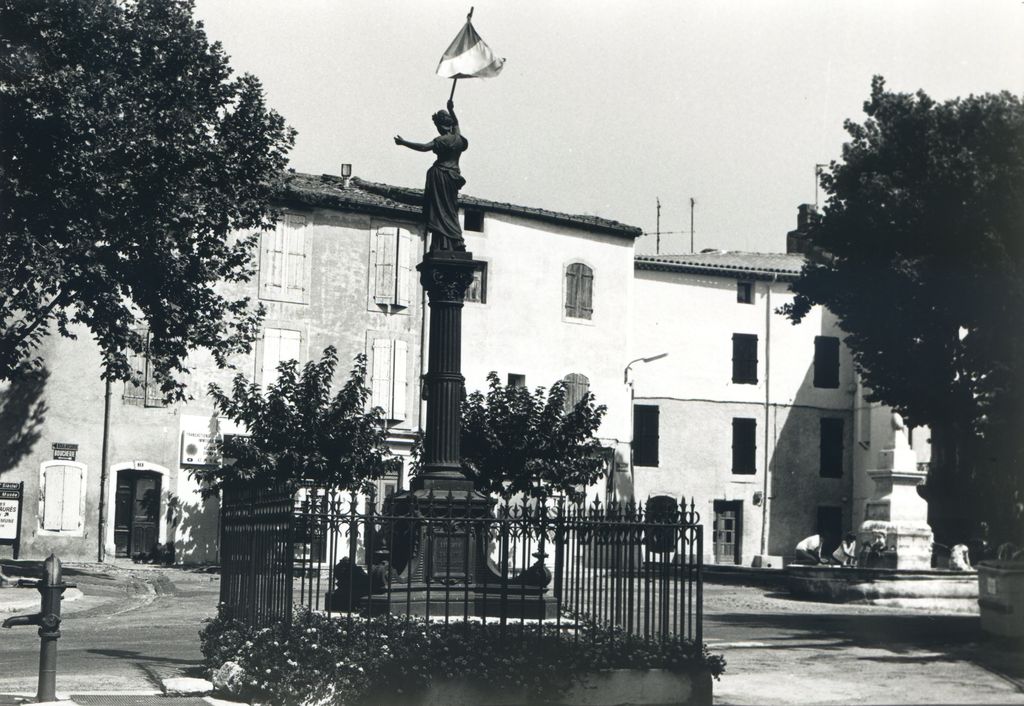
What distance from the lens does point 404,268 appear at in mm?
35969

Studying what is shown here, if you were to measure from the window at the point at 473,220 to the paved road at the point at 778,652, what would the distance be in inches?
603

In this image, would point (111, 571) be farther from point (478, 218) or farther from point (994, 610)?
point (994, 610)

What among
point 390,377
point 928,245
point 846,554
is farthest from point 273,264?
point 928,245

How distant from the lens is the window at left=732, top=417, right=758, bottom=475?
43844 mm

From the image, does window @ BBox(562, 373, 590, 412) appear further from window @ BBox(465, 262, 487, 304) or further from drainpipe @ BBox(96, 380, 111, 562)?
drainpipe @ BBox(96, 380, 111, 562)

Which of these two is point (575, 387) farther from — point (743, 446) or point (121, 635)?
point (121, 635)

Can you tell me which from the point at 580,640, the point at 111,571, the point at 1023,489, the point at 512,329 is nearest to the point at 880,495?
the point at 1023,489

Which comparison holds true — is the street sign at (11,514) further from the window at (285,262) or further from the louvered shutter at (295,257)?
the louvered shutter at (295,257)

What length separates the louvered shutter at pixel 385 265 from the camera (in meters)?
35.7

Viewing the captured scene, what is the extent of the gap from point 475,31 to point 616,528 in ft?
18.0

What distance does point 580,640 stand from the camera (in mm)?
11258

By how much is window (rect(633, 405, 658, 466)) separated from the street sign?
1893 centimetres

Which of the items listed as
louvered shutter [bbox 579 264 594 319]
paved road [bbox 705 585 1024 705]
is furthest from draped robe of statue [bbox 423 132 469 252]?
louvered shutter [bbox 579 264 594 319]

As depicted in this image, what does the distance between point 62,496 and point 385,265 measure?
9932mm
